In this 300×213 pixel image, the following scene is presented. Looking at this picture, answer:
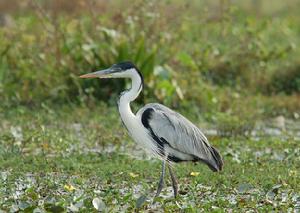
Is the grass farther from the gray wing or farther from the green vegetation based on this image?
the gray wing

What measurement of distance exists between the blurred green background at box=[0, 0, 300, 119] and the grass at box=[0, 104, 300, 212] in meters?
0.93

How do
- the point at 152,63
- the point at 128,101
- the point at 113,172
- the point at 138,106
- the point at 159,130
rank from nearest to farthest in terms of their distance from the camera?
the point at 128,101 < the point at 159,130 < the point at 113,172 < the point at 138,106 < the point at 152,63

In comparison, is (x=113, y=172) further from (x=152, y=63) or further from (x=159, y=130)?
(x=152, y=63)

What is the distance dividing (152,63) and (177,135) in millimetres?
4053

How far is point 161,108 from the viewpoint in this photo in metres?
7.37

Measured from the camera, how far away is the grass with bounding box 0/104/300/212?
654cm

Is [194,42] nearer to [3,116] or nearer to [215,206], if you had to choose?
[3,116]

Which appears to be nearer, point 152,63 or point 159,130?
point 159,130

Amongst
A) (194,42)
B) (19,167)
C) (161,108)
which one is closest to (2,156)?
(19,167)

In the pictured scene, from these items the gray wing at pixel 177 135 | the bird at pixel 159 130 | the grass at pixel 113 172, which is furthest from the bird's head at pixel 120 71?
the grass at pixel 113 172

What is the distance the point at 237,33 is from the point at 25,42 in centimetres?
331

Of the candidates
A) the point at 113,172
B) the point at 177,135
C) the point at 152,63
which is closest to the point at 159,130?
the point at 177,135

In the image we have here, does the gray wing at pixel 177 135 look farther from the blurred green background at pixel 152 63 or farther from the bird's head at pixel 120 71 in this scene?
the blurred green background at pixel 152 63

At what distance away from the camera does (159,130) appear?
730 cm
